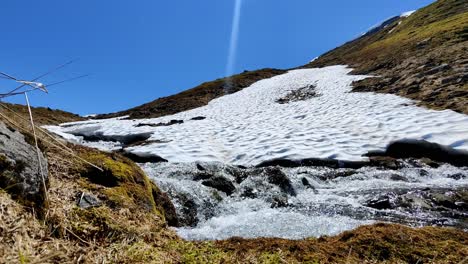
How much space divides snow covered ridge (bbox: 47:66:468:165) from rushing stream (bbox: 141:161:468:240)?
196 centimetres

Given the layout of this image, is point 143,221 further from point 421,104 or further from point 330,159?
point 421,104

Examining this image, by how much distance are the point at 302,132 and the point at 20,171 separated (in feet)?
47.2

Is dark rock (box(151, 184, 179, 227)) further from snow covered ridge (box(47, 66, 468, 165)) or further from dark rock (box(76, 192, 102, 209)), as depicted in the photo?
snow covered ridge (box(47, 66, 468, 165))

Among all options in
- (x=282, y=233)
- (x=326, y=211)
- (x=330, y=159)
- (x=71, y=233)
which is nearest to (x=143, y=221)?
(x=71, y=233)

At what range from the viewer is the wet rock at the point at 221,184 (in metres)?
8.42

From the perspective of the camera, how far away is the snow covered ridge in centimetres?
1285

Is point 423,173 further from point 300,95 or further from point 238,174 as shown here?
point 300,95

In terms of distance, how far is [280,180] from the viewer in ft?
29.9

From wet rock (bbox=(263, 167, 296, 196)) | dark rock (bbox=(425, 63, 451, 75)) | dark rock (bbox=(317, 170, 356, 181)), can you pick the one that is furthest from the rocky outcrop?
dark rock (bbox=(425, 63, 451, 75))

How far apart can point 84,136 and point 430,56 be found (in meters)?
26.7

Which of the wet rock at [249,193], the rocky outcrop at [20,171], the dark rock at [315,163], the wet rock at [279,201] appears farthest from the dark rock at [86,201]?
the dark rock at [315,163]

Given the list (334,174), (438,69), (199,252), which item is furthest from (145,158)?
Answer: (438,69)

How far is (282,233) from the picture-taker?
5465 mm

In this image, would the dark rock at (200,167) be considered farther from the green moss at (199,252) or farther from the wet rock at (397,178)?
the green moss at (199,252)
